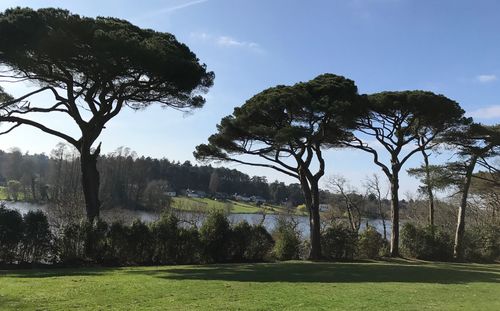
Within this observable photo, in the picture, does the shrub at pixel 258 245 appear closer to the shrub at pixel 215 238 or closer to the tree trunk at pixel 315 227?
the shrub at pixel 215 238

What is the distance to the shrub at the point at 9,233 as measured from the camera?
47.5 ft

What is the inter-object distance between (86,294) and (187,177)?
6030 centimetres

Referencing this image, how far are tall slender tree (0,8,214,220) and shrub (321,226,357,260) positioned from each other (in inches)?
334

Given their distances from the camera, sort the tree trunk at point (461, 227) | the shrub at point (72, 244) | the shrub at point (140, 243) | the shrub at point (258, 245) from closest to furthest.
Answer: the shrub at point (72, 244)
the shrub at point (140, 243)
the shrub at point (258, 245)
the tree trunk at point (461, 227)

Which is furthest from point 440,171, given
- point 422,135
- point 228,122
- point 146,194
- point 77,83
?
point 146,194

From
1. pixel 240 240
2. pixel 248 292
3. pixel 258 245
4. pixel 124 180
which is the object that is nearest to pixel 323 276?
pixel 248 292

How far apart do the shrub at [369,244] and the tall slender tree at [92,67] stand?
10540mm

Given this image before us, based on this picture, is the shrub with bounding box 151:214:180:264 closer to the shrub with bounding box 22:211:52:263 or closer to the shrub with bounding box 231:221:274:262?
the shrub with bounding box 231:221:274:262

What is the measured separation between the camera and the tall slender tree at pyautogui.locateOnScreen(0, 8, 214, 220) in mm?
15023

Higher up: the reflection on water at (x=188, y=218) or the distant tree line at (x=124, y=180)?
the distant tree line at (x=124, y=180)

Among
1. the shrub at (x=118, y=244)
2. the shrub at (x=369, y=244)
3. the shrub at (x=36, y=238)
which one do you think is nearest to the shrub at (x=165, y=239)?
the shrub at (x=118, y=244)

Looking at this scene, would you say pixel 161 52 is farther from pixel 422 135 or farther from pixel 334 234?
pixel 422 135

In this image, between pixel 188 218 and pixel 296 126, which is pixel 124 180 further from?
pixel 296 126

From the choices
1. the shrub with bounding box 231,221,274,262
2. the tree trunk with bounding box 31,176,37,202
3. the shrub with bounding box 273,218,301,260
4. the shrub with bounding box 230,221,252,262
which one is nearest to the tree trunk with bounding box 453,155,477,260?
the shrub with bounding box 273,218,301,260
